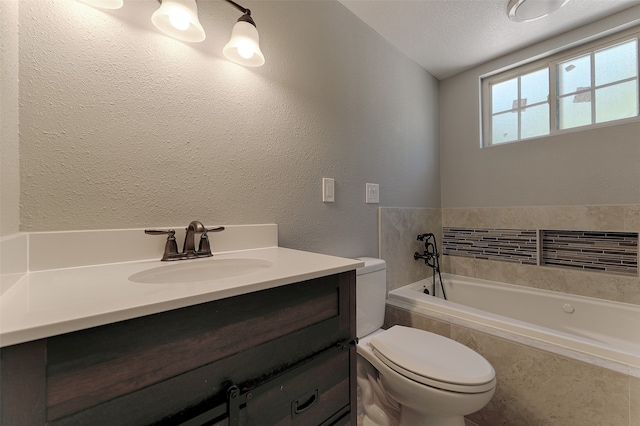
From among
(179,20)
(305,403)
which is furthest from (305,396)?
(179,20)

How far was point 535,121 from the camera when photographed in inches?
77.1

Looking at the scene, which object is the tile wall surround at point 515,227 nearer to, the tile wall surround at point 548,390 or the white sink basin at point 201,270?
the tile wall surround at point 548,390

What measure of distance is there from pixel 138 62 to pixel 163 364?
0.95m

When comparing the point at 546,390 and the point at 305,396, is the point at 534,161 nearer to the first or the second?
the point at 546,390

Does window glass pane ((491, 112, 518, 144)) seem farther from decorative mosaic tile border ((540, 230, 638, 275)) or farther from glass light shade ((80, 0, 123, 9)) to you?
glass light shade ((80, 0, 123, 9))

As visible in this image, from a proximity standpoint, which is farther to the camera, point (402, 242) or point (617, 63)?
point (402, 242)

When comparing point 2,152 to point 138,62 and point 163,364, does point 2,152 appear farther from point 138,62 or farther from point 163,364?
point 163,364

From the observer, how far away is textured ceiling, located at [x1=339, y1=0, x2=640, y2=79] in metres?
1.49

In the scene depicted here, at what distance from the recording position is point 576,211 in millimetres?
1709

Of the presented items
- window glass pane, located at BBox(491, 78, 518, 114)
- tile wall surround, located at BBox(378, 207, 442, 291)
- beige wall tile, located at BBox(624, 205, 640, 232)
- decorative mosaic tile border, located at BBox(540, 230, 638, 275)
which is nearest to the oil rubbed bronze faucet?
tile wall surround, located at BBox(378, 207, 442, 291)

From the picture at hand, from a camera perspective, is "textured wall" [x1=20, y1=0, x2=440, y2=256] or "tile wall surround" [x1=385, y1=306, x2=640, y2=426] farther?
"tile wall surround" [x1=385, y1=306, x2=640, y2=426]

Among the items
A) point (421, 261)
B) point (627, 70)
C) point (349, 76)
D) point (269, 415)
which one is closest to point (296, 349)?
point (269, 415)

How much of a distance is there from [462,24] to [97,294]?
7.35 ft

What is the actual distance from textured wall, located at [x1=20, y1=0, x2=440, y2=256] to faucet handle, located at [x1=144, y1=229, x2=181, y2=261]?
3.0 inches
